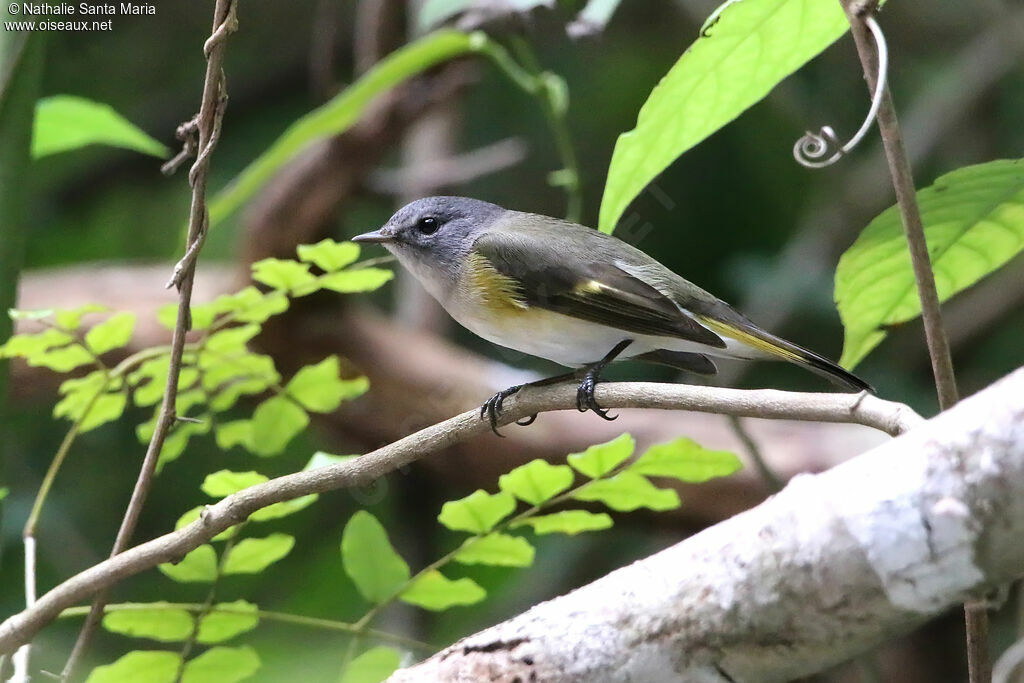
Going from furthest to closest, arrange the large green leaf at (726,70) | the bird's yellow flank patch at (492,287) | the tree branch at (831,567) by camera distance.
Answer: the bird's yellow flank patch at (492,287) < the large green leaf at (726,70) < the tree branch at (831,567)

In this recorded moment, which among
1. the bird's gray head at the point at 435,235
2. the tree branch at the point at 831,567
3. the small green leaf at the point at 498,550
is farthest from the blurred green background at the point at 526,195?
the tree branch at the point at 831,567

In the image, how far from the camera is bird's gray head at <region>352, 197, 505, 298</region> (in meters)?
1.61

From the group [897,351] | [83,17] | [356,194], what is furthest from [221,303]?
[897,351]

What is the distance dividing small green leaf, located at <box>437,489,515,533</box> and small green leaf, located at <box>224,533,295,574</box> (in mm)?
207

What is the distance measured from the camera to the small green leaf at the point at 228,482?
1118 mm

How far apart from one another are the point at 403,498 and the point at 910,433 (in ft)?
7.45

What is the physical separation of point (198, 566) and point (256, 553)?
0.23ft

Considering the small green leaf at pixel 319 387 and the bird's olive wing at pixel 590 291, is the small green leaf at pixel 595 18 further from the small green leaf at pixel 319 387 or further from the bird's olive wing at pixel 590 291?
the small green leaf at pixel 319 387

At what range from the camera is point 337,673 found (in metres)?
1.33

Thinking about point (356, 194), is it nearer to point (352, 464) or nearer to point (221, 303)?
point (221, 303)

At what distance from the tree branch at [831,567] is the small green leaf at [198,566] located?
0.55 meters

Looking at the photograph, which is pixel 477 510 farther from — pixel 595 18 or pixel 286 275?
pixel 595 18

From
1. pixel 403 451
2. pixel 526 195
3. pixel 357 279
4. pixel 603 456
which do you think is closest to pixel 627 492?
pixel 603 456

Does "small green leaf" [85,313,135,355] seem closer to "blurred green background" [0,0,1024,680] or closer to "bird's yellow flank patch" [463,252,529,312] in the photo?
"bird's yellow flank patch" [463,252,529,312]
